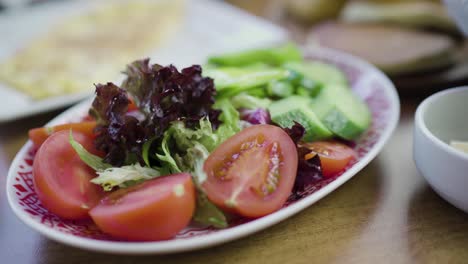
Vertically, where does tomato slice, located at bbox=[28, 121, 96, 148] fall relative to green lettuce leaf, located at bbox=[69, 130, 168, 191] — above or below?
above

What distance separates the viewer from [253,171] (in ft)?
3.89

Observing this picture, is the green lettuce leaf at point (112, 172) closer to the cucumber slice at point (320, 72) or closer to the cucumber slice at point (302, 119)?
the cucumber slice at point (302, 119)

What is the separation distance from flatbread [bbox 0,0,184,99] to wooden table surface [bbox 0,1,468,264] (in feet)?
2.59

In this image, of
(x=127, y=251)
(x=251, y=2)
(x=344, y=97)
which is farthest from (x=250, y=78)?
(x=251, y=2)

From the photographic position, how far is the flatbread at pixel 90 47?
2.16 m

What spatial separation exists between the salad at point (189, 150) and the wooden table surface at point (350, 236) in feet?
0.33

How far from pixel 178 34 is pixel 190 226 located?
1729 mm

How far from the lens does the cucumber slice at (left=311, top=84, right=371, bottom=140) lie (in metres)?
1.51

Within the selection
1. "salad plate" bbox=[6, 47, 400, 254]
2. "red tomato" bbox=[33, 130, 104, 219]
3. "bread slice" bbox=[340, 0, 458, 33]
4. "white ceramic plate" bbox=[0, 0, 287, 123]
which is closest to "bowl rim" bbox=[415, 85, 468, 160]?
"salad plate" bbox=[6, 47, 400, 254]

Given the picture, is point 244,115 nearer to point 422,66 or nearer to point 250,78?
point 250,78

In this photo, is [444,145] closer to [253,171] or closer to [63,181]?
[253,171]

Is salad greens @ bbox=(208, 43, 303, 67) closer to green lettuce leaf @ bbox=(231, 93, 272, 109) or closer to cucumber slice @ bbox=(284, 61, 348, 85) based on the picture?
cucumber slice @ bbox=(284, 61, 348, 85)

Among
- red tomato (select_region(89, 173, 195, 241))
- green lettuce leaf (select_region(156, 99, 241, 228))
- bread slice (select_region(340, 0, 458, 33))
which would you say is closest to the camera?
red tomato (select_region(89, 173, 195, 241))

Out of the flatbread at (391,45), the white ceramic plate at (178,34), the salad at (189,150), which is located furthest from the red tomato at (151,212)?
the flatbread at (391,45)
